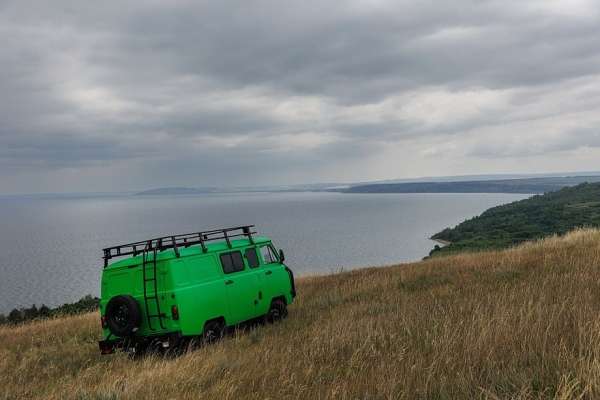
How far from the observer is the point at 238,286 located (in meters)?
11.5

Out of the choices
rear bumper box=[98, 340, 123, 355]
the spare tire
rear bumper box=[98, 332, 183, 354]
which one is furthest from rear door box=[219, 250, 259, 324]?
rear bumper box=[98, 340, 123, 355]

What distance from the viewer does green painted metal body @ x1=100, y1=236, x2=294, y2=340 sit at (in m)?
10.2

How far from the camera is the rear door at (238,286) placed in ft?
36.7

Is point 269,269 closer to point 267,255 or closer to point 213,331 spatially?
point 267,255

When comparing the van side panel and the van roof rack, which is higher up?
the van roof rack

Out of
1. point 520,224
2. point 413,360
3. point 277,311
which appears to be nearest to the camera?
point 413,360

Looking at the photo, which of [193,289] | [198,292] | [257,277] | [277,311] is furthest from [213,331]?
[277,311]

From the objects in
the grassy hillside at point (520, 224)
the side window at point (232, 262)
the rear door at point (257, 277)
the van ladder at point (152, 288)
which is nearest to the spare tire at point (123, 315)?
the van ladder at point (152, 288)

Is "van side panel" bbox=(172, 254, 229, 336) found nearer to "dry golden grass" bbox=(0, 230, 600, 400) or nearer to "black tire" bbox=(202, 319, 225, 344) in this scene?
"black tire" bbox=(202, 319, 225, 344)

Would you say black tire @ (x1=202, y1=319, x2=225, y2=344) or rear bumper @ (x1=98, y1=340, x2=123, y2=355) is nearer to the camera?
black tire @ (x1=202, y1=319, x2=225, y2=344)

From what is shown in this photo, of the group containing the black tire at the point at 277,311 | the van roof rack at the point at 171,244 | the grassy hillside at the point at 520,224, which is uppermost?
the van roof rack at the point at 171,244

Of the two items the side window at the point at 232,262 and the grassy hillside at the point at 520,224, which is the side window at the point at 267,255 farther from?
the grassy hillside at the point at 520,224

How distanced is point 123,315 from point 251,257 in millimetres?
3524

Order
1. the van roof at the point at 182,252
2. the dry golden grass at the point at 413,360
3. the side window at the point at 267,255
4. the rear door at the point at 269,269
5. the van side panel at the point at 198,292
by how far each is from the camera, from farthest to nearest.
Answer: the side window at the point at 267,255, the rear door at the point at 269,269, the van roof at the point at 182,252, the van side panel at the point at 198,292, the dry golden grass at the point at 413,360
